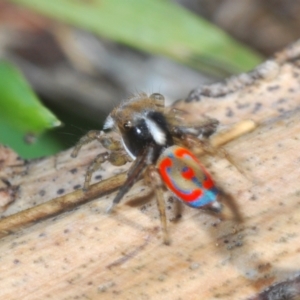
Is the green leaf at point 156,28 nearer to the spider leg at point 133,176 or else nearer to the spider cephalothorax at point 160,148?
the spider cephalothorax at point 160,148

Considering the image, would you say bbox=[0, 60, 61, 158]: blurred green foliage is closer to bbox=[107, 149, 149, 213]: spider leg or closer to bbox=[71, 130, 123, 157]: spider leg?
bbox=[71, 130, 123, 157]: spider leg

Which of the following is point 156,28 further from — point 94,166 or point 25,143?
point 94,166

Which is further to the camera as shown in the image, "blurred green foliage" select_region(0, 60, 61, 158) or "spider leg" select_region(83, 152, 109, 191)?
"blurred green foliage" select_region(0, 60, 61, 158)

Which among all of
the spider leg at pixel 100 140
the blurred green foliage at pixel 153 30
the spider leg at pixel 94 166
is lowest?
the spider leg at pixel 94 166

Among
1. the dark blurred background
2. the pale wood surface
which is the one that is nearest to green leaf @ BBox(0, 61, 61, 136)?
the pale wood surface

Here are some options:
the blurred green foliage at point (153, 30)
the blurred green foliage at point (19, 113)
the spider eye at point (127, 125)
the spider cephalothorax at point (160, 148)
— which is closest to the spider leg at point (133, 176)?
the spider cephalothorax at point (160, 148)

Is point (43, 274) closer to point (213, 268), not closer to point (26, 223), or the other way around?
point (26, 223)
